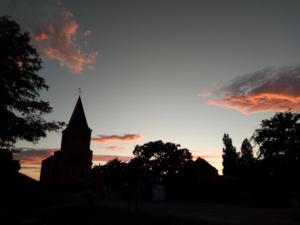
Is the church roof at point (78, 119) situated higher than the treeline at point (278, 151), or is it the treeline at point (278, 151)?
the church roof at point (78, 119)

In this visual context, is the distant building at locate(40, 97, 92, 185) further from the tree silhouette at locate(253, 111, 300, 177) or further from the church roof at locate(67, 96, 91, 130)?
the tree silhouette at locate(253, 111, 300, 177)

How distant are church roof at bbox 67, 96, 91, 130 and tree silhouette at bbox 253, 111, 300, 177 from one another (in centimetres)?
3919

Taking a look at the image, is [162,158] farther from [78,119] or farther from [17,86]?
[17,86]

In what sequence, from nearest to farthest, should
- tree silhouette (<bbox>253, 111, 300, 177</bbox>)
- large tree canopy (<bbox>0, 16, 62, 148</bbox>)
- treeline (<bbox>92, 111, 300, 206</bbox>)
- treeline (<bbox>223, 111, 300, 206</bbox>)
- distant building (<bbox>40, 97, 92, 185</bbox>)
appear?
large tree canopy (<bbox>0, 16, 62, 148</bbox>), treeline (<bbox>92, 111, 300, 206</bbox>), treeline (<bbox>223, 111, 300, 206</bbox>), tree silhouette (<bbox>253, 111, 300, 177</bbox>), distant building (<bbox>40, 97, 92, 185</bbox>)

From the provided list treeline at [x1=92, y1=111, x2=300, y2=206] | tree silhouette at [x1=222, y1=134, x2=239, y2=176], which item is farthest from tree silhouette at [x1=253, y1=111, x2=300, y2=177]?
tree silhouette at [x1=222, y1=134, x2=239, y2=176]

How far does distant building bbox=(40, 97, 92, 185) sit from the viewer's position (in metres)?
70.3

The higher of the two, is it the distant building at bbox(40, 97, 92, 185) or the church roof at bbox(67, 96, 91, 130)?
the church roof at bbox(67, 96, 91, 130)

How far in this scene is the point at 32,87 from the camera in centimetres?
2530

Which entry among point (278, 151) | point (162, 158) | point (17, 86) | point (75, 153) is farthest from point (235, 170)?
point (17, 86)

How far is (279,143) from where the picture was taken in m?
58.6

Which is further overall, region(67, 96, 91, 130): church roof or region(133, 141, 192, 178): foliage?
region(133, 141, 192, 178): foliage

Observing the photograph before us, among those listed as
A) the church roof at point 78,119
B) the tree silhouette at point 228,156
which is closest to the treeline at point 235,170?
the tree silhouette at point 228,156

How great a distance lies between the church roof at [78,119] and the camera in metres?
71.9

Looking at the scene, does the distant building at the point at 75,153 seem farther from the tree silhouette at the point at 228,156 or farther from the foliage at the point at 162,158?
the tree silhouette at the point at 228,156
